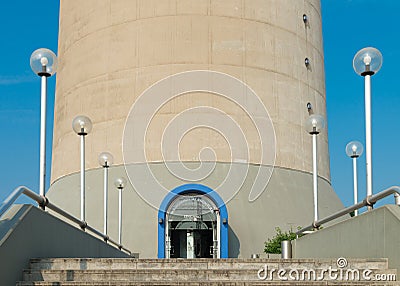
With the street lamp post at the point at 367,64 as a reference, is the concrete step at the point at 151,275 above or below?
below

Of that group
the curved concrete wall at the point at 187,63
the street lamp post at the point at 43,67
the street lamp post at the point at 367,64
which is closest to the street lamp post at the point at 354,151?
the street lamp post at the point at 367,64

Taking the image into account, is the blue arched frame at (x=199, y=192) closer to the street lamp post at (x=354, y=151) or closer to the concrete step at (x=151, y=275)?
the street lamp post at (x=354, y=151)

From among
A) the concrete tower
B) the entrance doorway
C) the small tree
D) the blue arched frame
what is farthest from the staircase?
the entrance doorway

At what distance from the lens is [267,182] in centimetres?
2766

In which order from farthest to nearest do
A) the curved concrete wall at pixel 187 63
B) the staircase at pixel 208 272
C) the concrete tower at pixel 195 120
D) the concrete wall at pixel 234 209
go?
the curved concrete wall at pixel 187 63
the concrete tower at pixel 195 120
the concrete wall at pixel 234 209
the staircase at pixel 208 272

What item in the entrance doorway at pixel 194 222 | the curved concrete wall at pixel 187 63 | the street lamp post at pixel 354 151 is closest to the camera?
the street lamp post at pixel 354 151

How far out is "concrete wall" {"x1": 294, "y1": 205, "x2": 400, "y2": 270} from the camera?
841cm

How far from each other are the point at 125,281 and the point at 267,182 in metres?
20.4

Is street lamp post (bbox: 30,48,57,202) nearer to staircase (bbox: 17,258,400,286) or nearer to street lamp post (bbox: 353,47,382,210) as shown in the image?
staircase (bbox: 17,258,400,286)

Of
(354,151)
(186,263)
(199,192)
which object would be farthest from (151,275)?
(199,192)

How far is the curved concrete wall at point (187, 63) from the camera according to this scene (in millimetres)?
27984

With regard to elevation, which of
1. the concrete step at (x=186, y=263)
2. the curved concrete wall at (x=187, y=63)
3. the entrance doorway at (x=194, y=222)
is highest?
the curved concrete wall at (x=187, y=63)

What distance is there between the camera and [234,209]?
2678 centimetres

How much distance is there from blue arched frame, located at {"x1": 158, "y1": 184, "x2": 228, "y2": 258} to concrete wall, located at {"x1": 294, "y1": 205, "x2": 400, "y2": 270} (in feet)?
42.3
